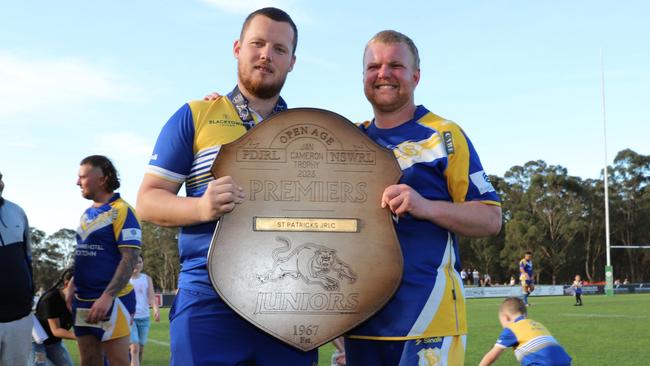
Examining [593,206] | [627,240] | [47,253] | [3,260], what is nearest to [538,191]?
[593,206]

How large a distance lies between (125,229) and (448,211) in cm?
380

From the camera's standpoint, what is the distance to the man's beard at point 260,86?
2.82m

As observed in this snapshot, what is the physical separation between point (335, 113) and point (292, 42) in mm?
422

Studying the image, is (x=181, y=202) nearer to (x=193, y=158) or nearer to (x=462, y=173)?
(x=193, y=158)

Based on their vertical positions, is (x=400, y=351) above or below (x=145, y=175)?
below

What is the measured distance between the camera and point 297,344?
2.47m

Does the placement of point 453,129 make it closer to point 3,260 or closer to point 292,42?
point 292,42

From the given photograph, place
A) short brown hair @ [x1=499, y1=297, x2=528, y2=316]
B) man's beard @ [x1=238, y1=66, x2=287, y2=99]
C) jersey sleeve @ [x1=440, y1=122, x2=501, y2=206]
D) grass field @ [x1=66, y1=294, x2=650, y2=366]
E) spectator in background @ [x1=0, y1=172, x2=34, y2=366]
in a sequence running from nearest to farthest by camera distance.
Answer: man's beard @ [x1=238, y1=66, x2=287, y2=99]
jersey sleeve @ [x1=440, y1=122, x2=501, y2=206]
spectator in background @ [x1=0, y1=172, x2=34, y2=366]
short brown hair @ [x1=499, y1=297, x2=528, y2=316]
grass field @ [x1=66, y1=294, x2=650, y2=366]

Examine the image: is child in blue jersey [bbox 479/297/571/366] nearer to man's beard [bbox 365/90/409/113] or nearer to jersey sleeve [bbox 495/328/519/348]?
jersey sleeve [bbox 495/328/519/348]

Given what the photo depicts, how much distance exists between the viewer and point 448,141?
299 centimetres

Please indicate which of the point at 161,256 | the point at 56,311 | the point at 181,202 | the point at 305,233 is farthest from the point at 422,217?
the point at 161,256

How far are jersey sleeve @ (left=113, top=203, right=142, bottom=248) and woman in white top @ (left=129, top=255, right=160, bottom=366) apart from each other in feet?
10.9

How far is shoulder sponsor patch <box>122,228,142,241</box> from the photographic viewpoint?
5.95 metres

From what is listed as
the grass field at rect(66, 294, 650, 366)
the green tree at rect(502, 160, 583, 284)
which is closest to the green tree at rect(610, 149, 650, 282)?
the green tree at rect(502, 160, 583, 284)
